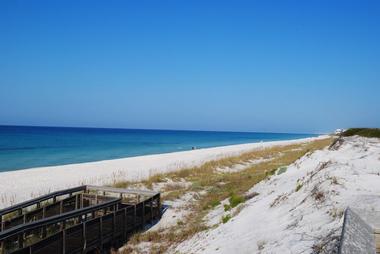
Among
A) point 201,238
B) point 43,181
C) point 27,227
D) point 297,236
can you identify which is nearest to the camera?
point 297,236

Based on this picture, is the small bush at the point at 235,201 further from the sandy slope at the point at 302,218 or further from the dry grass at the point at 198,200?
the sandy slope at the point at 302,218

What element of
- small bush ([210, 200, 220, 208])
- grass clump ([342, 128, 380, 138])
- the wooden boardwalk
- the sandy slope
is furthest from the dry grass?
grass clump ([342, 128, 380, 138])

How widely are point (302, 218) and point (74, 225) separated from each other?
19.1ft

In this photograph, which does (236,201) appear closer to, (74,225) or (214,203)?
(214,203)

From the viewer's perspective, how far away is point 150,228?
41.7 ft

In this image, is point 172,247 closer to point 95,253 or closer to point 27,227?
point 95,253

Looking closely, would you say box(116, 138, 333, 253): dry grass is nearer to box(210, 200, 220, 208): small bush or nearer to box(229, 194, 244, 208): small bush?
box(210, 200, 220, 208): small bush

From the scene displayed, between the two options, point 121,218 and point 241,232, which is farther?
point 121,218

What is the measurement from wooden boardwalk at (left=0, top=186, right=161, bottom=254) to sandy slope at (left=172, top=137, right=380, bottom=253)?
2586 millimetres

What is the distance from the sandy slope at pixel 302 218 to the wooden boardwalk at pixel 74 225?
259 centimetres

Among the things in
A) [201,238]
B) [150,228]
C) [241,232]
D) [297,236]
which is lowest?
[150,228]

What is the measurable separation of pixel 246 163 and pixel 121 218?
78.2 ft

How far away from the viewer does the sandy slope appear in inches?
206

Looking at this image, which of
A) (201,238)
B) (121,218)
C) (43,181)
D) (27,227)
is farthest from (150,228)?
(43,181)
